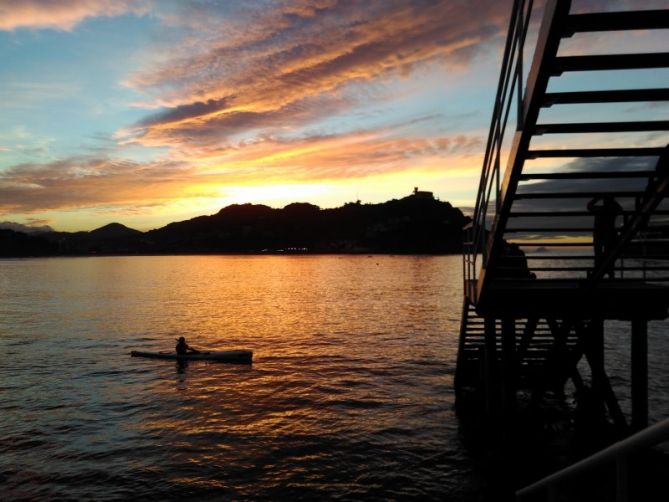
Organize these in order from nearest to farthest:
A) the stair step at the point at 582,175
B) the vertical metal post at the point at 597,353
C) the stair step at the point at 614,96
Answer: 1. the stair step at the point at 614,96
2. the stair step at the point at 582,175
3. the vertical metal post at the point at 597,353

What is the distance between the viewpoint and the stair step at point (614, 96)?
5.83 m

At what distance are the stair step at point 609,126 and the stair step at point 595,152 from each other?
488mm

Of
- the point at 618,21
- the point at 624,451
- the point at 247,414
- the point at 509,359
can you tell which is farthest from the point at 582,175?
the point at 247,414

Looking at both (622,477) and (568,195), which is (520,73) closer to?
(568,195)

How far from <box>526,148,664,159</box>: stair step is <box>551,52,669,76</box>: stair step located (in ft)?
4.87

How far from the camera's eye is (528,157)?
291 inches

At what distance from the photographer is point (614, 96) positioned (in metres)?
5.88

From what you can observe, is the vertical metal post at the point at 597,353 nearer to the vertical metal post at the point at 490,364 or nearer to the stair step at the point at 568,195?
the vertical metal post at the point at 490,364

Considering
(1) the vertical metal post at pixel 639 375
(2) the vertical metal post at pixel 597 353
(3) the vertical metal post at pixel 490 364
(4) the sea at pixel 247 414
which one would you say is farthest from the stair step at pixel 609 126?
(4) the sea at pixel 247 414

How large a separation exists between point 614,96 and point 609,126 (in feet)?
1.99

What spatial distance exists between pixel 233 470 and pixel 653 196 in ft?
44.3

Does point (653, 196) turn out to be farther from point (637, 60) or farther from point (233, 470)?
point (233, 470)

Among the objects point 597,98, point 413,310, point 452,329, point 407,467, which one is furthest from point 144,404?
point 413,310

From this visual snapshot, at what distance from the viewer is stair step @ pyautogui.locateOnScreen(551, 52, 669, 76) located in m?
5.38
